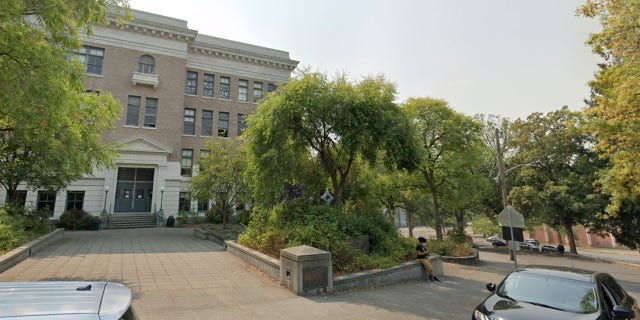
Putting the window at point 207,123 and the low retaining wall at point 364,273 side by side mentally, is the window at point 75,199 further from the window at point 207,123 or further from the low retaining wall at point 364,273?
the low retaining wall at point 364,273

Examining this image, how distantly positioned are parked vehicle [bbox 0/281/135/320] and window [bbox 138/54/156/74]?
32466mm

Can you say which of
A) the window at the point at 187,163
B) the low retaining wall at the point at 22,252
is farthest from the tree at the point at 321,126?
the window at the point at 187,163

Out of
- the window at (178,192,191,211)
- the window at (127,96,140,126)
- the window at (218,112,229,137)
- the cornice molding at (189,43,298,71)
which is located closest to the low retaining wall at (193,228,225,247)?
the window at (178,192,191,211)

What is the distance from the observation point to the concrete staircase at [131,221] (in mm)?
24625

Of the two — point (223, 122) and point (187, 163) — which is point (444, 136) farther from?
point (187, 163)

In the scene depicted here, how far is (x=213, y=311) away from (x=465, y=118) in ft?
64.8

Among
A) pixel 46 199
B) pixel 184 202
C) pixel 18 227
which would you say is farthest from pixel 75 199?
pixel 18 227

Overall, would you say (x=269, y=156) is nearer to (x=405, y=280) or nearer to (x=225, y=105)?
(x=405, y=280)

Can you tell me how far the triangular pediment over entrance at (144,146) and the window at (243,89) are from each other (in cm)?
1012

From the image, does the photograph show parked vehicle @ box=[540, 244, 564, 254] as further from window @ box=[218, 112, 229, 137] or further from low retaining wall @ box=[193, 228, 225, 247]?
window @ box=[218, 112, 229, 137]

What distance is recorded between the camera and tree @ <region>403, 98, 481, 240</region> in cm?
2056

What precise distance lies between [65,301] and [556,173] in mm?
35830

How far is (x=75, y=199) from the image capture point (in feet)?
86.2

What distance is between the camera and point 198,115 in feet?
108
